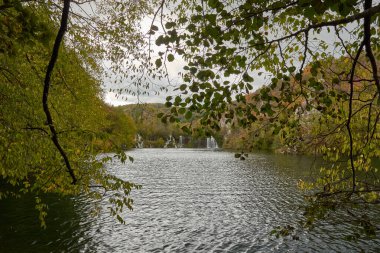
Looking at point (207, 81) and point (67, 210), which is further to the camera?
point (67, 210)

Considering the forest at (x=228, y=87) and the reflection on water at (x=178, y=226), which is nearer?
the forest at (x=228, y=87)

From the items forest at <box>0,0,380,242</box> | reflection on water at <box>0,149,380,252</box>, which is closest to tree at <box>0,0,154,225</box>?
forest at <box>0,0,380,242</box>

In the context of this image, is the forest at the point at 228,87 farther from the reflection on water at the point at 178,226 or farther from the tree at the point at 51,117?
the reflection on water at the point at 178,226

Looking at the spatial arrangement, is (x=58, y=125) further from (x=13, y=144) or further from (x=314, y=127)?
(x=314, y=127)

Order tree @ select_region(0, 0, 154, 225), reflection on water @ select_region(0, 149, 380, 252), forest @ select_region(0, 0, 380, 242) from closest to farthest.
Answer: forest @ select_region(0, 0, 380, 242)
tree @ select_region(0, 0, 154, 225)
reflection on water @ select_region(0, 149, 380, 252)

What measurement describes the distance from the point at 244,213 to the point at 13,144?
64.4ft

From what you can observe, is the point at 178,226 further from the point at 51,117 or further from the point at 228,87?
the point at 228,87

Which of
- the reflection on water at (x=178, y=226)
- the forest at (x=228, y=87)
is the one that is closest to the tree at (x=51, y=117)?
the forest at (x=228, y=87)

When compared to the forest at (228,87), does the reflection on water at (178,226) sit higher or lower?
lower

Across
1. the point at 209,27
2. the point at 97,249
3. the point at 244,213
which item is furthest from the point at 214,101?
the point at 244,213

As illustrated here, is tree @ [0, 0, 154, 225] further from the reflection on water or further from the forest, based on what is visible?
the reflection on water

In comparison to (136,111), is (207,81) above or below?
above

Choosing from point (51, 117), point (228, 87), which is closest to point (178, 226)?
point (51, 117)

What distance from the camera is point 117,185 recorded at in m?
8.79
